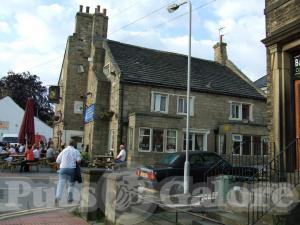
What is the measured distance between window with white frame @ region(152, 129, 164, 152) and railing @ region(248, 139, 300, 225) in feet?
56.6

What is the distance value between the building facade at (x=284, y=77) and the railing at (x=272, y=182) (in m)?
0.16

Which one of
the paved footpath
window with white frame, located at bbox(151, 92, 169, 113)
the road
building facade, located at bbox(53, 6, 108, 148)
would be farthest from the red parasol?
the paved footpath

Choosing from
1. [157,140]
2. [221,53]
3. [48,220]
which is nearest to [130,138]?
[157,140]

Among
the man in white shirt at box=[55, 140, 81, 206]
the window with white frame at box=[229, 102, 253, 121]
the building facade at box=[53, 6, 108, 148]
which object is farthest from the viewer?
the building facade at box=[53, 6, 108, 148]

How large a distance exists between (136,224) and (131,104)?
2021cm

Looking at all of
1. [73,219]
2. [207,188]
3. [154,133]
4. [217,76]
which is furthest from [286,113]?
[217,76]

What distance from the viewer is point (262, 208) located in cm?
763

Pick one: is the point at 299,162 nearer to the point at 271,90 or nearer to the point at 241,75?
the point at 271,90

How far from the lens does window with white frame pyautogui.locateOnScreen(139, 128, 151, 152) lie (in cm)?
2659

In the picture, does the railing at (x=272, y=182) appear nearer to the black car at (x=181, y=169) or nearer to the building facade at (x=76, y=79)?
the black car at (x=181, y=169)

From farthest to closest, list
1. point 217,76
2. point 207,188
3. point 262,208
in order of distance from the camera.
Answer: point 217,76 < point 207,188 < point 262,208

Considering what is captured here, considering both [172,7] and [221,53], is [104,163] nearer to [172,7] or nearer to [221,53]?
[172,7]

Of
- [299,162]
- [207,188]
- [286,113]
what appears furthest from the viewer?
[207,188]

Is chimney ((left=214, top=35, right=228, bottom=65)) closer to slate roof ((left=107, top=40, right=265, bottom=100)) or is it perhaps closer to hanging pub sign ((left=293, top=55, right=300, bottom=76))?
slate roof ((left=107, top=40, right=265, bottom=100))
